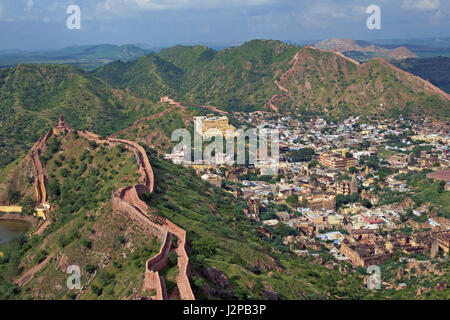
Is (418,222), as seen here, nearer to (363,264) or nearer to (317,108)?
(363,264)

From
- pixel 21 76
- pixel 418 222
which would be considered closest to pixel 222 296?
pixel 418 222

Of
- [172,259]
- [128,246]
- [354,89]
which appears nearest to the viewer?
[172,259]

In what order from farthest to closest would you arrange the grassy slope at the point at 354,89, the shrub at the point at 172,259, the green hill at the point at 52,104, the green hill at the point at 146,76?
1. the green hill at the point at 146,76
2. the grassy slope at the point at 354,89
3. the green hill at the point at 52,104
4. the shrub at the point at 172,259

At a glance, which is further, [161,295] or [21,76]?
[21,76]
